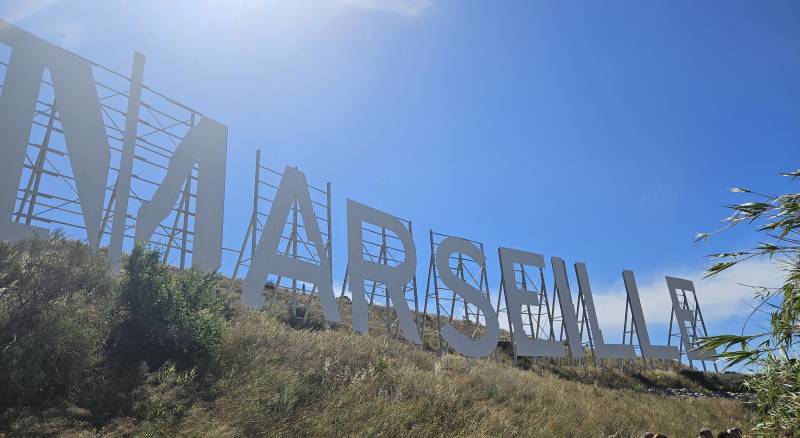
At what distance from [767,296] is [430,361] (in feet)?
30.2

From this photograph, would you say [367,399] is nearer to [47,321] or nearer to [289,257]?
[47,321]

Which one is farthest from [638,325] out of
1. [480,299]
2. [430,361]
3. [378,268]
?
[430,361]

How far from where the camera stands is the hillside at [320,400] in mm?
7785

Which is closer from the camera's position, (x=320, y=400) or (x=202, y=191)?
(x=320, y=400)

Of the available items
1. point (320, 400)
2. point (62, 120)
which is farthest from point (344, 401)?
point (62, 120)

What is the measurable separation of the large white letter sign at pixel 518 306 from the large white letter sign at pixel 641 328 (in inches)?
294

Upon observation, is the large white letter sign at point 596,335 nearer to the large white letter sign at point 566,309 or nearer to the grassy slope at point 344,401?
the large white letter sign at point 566,309

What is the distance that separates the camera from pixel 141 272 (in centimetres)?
1090

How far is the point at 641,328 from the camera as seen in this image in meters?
30.0

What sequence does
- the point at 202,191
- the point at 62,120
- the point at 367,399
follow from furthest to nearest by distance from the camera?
1. the point at 202,191
2. the point at 62,120
3. the point at 367,399

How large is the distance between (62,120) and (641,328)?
2841 cm

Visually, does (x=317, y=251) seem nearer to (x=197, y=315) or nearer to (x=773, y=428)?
(x=197, y=315)

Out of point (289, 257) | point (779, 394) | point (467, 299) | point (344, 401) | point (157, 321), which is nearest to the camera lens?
point (779, 394)

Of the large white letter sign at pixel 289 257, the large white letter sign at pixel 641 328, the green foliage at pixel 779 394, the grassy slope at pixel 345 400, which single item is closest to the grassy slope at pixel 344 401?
the grassy slope at pixel 345 400
